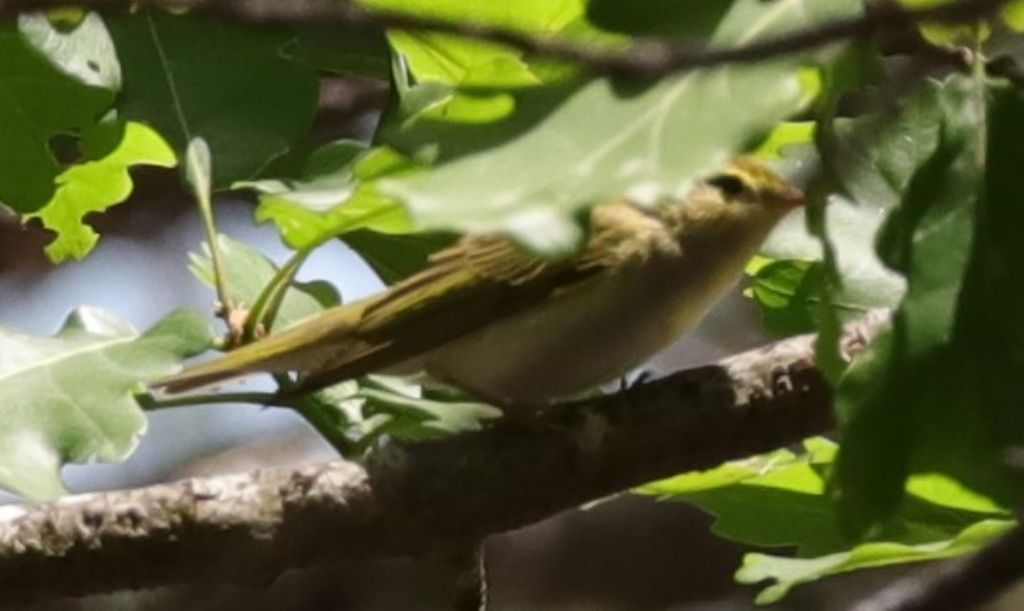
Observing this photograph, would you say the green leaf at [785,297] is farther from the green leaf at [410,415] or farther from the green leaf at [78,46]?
the green leaf at [78,46]

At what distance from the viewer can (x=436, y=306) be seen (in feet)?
4.24

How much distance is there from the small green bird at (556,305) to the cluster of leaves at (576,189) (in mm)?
24

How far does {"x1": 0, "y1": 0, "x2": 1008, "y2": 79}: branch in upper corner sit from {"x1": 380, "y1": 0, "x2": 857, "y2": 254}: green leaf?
0.04 metres

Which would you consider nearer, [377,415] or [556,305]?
[377,415]

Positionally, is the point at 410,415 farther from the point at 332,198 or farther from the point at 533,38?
the point at 533,38

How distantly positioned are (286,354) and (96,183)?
0.18 meters

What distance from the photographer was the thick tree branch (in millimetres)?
976

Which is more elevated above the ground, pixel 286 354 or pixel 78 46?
pixel 78 46

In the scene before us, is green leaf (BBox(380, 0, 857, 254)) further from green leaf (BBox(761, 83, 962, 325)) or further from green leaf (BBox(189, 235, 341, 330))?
green leaf (BBox(189, 235, 341, 330))

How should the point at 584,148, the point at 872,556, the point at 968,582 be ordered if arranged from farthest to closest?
the point at 872,556 < the point at 584,148 < the point at 968,582

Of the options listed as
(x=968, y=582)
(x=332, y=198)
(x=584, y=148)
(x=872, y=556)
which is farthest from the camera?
(x=872, y=556)

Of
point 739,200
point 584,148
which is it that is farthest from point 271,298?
point 584,148

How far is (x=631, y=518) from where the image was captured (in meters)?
3.25

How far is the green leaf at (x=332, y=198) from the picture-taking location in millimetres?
895
